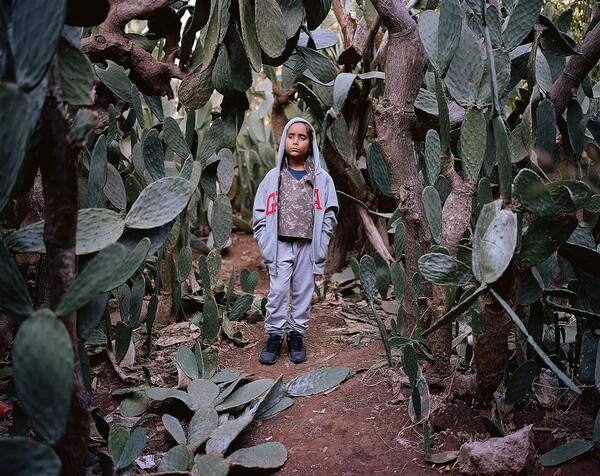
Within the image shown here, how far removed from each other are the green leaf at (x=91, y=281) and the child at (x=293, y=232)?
5.58ft

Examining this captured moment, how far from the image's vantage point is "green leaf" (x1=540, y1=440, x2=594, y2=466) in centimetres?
162

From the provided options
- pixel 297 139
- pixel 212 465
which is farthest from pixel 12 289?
pixel 297 139

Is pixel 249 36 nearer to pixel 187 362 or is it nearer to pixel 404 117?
pixel 404 117

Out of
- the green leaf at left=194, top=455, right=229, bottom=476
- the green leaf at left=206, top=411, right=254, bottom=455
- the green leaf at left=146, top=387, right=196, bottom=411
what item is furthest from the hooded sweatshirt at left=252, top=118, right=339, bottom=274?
the green leaf at left=194, top=455, right=229, bottom=476

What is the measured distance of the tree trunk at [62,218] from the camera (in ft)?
3.69

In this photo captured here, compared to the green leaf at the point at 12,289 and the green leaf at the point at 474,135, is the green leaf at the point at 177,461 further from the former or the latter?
the green leaf at the point at 474,135

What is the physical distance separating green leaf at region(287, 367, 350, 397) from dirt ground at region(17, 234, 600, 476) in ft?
0.09

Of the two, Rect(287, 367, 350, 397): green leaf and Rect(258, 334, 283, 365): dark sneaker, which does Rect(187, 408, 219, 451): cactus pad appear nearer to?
Rect(287, 367, 350, 397): green leaf

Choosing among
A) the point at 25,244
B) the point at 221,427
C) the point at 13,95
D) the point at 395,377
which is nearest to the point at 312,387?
the point at 395,377

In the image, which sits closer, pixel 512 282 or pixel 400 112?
pixel 512 282

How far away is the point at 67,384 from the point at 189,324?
6.68ft

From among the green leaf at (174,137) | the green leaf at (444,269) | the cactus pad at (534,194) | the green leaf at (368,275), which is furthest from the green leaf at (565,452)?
the green leaf at (174,137)

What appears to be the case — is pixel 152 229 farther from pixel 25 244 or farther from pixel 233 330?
pixel 233 330

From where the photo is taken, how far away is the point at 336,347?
2879mm
